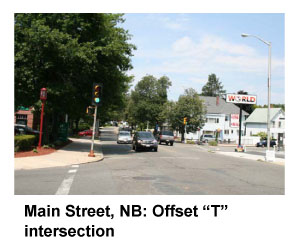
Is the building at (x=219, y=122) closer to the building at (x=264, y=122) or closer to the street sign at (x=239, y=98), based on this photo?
the building at (x=264, y=122)

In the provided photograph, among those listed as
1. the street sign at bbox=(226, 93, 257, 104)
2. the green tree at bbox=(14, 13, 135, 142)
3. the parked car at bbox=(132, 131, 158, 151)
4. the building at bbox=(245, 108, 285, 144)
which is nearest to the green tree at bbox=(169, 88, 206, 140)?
the street sign at bbox=(226, 93, 257, 104)

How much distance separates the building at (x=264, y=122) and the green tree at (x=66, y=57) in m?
55.0

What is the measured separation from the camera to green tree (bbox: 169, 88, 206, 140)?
54.9 m

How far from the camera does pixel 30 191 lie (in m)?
8.39

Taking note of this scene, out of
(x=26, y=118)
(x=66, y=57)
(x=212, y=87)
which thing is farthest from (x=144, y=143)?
(x=212, y=87)

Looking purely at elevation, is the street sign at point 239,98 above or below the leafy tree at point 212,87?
below

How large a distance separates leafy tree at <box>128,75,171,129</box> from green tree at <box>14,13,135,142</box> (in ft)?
183

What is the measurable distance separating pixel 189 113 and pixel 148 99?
93.9 ft

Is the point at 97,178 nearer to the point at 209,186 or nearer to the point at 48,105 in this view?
the point at 209,186

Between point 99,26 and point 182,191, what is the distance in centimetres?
1643

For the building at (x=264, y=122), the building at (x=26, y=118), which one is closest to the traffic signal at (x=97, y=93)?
the building at (x=26, y=118)

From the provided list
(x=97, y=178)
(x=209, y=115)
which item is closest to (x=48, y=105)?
(x=97, y=178)

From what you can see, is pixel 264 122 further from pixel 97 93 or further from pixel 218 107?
pixel 97 93

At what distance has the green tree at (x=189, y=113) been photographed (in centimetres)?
5491
